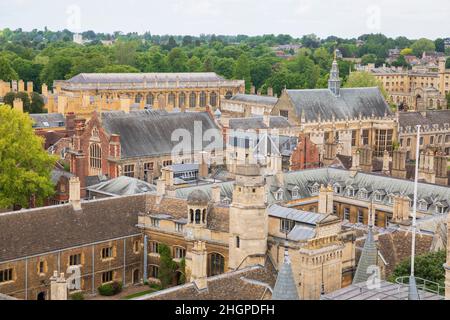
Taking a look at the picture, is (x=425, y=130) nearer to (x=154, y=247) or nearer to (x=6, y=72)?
(x=154, y=247)

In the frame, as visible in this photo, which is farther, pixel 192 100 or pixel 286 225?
pixel 192 100

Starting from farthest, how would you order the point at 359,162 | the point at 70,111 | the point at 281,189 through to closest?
the point at 70,111 < the point at 359,162 < the point at 281,189

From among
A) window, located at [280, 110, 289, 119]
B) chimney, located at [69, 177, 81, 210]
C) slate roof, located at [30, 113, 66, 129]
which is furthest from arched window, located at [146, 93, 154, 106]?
chimney, located at [69, 177, 81, 210]

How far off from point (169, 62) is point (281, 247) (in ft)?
435

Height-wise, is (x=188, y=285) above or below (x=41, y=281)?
above

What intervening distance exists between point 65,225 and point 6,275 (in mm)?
4711

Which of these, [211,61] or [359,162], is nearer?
[359,162]

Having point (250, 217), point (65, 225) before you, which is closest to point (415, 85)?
point (65, 225)

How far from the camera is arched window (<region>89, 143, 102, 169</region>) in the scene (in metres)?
62.6

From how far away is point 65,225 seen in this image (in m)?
42.0

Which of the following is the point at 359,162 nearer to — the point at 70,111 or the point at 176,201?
the point at 176,201

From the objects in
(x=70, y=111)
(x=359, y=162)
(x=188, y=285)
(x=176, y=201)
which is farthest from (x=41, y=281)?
(x=70, y=111)

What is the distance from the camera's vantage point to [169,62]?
16462 cm

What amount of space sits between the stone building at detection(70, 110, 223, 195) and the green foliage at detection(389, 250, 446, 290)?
3014cm
